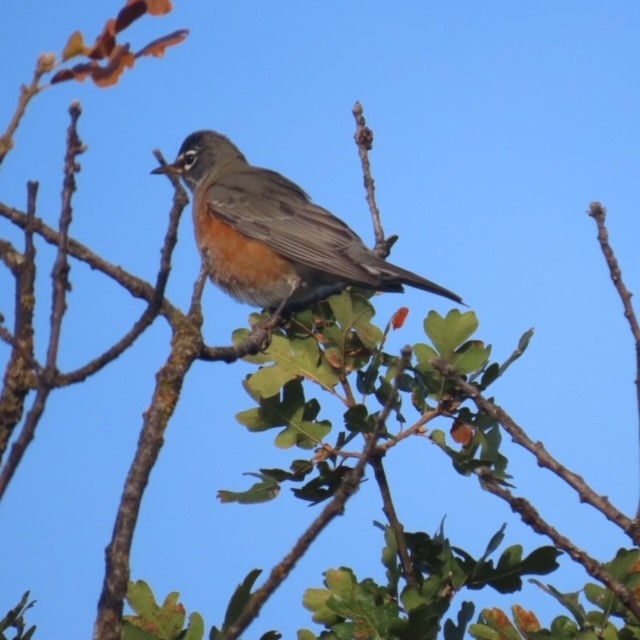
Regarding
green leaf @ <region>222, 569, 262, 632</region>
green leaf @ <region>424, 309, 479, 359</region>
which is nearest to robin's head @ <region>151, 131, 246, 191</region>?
green leaf @ <region>424, 309, 479, 359</region>

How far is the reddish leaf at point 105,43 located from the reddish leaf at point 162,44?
2.0 inches

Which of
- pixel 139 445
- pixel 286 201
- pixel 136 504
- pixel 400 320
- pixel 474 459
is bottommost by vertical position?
pixel 136 504

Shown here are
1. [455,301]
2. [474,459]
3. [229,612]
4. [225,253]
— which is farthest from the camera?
[225,253]

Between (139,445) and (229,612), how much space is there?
29.4 inches

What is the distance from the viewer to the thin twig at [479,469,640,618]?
284 cm

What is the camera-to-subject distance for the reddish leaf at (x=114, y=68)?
6.09 feet

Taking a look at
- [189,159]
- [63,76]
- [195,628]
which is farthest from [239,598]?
[189,159]

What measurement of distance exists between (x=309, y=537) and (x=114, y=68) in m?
0.88

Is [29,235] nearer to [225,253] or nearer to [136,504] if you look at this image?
[136,504]

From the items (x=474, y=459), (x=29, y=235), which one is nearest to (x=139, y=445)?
(x=29, y=235)

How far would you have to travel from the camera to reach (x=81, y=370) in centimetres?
229

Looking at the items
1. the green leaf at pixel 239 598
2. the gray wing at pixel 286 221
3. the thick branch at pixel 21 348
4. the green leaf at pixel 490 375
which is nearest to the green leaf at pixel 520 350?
the green leaf at pixel 490 375

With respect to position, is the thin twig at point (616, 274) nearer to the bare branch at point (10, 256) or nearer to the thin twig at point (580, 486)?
the thin twig at point (580, 486)

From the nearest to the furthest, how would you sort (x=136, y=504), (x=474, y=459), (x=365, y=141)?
(x=136, y=504) → (x=474, y=459) → (x=365, y=141)
